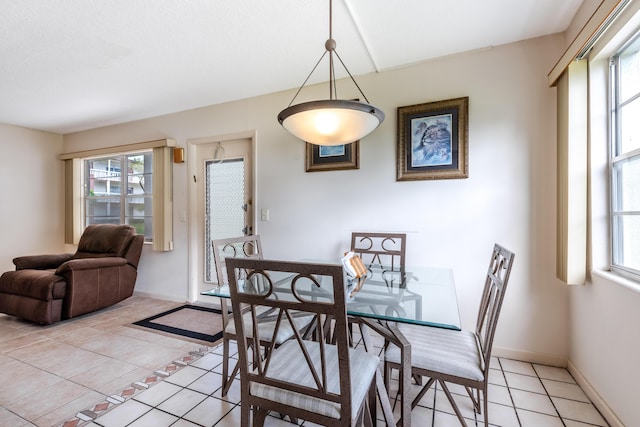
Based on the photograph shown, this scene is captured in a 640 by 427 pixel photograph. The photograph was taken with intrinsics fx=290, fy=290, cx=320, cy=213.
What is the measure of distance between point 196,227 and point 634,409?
3.75 m

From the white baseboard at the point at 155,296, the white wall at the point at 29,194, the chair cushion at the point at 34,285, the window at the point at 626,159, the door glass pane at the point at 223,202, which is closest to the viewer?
the window at the point at 626,159

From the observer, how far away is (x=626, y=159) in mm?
1527

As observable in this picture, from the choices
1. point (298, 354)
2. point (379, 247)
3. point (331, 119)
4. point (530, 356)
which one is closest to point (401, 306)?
point (298, 354)

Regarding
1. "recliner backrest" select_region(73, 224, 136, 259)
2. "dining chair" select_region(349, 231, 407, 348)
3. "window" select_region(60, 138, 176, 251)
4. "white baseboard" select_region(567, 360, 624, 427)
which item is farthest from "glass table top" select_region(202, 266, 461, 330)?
"recliner backrest" select_region(73, 224, 136, 259)

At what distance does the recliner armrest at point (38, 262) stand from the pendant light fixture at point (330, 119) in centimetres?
365

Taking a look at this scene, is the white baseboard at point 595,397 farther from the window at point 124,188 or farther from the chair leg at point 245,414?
the window at point 124,188

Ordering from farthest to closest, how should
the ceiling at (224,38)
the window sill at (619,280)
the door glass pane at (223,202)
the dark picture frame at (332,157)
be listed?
the door glass pane at (223,202)
the dark picture frame at (332,157)
the ceiling at (224,38)
the window sill at (619,280)

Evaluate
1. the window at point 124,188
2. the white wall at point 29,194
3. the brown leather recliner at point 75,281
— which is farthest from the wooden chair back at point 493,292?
the white wall at point 29,194

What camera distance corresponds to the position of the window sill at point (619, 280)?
1340 mm

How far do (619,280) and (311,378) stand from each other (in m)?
1.59

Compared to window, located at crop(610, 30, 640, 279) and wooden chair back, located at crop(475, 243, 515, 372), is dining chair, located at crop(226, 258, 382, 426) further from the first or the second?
window, located at crop(610, 30, 640, 279)

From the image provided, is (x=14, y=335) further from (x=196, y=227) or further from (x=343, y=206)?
(x=343, y=206)

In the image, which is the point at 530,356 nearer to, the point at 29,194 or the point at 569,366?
the point at 569,366

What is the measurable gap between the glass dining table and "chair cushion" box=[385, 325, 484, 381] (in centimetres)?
11
